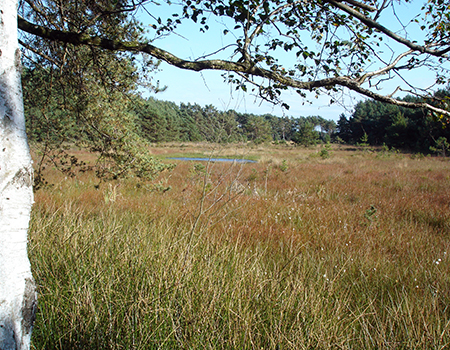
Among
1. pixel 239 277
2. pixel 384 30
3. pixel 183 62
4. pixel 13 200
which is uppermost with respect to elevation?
pixel 384 30

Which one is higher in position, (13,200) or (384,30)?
(384,30)

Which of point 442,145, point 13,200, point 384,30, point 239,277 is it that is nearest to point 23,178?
point 13,200

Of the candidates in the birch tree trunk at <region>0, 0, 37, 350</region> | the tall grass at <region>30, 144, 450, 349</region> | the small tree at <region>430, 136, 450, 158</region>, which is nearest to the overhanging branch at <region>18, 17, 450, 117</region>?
the tall grass at <region>30, 144, 450, 349</region>

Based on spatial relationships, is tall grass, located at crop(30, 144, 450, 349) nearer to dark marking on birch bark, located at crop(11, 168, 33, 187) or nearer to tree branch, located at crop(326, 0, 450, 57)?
dark marking on birch bark, located at crop(11, 168, 33, 187)

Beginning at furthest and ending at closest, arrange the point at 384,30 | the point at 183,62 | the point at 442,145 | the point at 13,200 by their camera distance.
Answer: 1. the point at 442,145
2. the point at 183,62
3. the point at 384,30
4. the point at 13,200

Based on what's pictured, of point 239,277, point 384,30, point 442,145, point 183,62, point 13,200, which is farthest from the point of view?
point 442,145

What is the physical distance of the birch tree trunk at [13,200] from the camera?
1045 mm

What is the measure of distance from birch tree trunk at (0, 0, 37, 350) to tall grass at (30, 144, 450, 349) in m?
0.49

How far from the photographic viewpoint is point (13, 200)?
109 cm

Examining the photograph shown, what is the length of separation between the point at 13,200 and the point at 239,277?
1547mm

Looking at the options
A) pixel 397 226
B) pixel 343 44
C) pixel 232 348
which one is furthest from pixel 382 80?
pixel 232 348

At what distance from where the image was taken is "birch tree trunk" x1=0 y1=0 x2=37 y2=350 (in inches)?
41.1

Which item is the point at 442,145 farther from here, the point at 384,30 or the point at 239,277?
the point at 239,277

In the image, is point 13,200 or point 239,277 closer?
point 13,200
